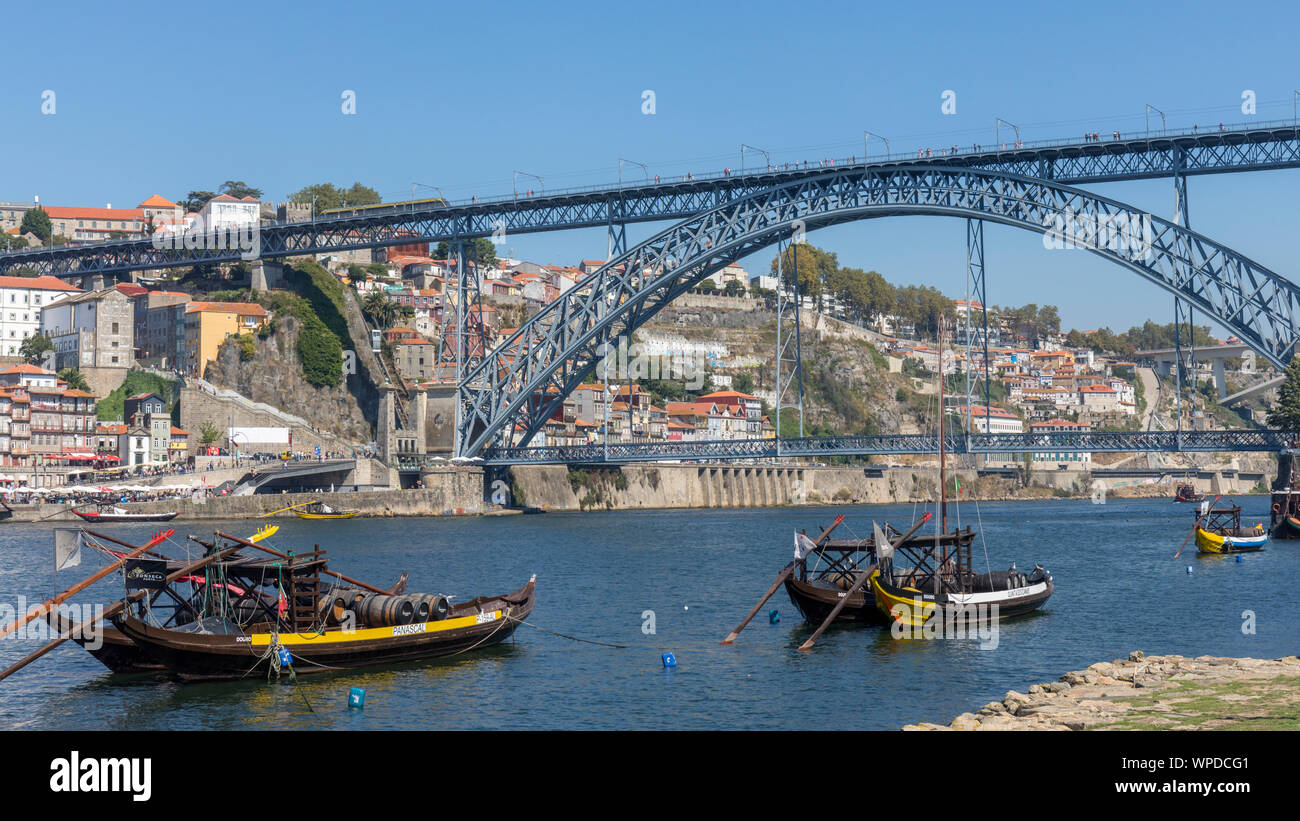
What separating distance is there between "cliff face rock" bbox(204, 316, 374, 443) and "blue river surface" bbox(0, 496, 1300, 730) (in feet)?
119

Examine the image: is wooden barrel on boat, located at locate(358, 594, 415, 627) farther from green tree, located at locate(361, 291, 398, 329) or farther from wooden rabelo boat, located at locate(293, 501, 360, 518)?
green tree, located at locate(361, 291, 398, 329)

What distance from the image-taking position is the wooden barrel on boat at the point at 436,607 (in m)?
28.2

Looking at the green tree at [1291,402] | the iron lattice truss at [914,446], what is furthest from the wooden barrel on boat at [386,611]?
the green tree at [1291,402]

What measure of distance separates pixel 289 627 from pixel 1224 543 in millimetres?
38784

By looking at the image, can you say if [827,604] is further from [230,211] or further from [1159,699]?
[230,211]

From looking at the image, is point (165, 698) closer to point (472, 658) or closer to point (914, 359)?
point (472, 658)

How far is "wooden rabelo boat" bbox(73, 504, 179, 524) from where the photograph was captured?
65250mm

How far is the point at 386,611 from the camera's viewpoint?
27.4 metres
